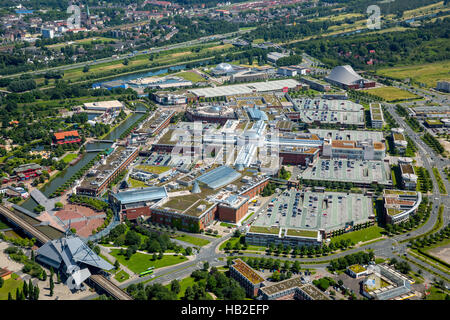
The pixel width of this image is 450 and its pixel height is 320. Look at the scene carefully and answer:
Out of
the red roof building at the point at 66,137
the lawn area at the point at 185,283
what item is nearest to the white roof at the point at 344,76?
the red roof building at the point at 66,137

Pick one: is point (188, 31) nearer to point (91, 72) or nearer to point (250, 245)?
point (91, 72)

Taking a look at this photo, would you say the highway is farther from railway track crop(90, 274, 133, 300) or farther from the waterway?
railway track crop(90, 274, 133, 300)

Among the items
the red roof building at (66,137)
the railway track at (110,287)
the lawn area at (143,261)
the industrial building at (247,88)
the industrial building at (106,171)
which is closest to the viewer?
the railway track at (110,287)

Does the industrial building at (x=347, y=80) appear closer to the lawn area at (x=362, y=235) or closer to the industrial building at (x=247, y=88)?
the industrial building at (x=247, y=88)

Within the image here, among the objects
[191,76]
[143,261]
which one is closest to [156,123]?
[191,76]

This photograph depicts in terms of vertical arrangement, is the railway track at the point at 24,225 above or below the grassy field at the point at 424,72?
below

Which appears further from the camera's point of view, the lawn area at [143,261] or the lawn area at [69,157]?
the lawn area at [69,157]

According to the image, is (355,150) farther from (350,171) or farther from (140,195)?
(140,195)
